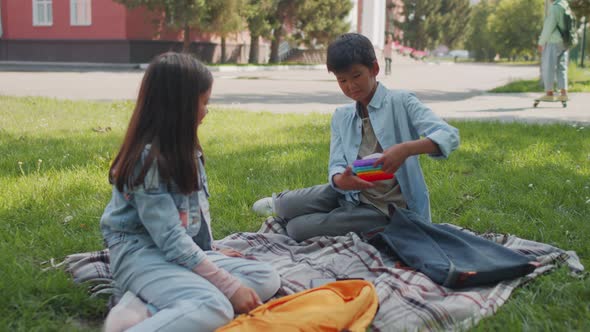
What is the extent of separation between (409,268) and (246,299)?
0.96 meters

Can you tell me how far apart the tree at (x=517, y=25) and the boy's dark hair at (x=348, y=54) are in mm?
55652

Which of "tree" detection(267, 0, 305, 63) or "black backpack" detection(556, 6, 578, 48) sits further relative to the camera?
"tree" detection(267, 0, 305, 63)

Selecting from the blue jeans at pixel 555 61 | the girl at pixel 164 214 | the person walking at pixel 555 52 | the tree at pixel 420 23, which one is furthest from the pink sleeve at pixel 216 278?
the tree at pixel 420 23

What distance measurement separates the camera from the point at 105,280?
2973 millimetres

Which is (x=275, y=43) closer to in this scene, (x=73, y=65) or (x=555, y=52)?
(x=73, y=65)

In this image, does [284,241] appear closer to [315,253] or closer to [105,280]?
[315,253]

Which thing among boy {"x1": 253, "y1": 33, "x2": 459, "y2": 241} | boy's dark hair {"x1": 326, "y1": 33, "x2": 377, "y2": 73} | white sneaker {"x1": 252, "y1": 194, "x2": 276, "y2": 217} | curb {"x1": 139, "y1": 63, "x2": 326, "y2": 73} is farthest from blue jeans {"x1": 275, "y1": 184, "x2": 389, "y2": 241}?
curb {"x1": 139, "y1": 63, "x2": 326, "y2": 73}

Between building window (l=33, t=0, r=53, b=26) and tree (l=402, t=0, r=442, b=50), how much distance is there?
36168mm

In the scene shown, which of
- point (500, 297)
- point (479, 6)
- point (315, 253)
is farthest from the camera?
point (479, 6)

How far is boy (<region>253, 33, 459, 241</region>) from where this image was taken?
3.34m

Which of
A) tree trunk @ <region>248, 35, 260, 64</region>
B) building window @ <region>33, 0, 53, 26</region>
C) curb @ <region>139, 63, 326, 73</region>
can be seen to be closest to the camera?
curb @ <region>139, 63, 326, 73</region>

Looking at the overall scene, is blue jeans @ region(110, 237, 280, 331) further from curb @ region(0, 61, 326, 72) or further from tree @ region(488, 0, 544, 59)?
tree @ region(488, 0, 544, 59)

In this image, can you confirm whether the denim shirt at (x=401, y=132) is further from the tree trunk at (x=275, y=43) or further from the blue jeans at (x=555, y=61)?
the tree trunk at (x=275, y=43)

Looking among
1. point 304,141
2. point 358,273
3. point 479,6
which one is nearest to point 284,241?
point 358,273
